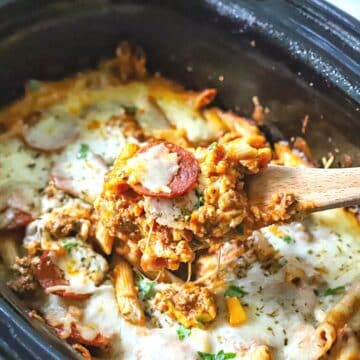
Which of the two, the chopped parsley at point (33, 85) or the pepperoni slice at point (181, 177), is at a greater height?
the pepperoni slice at point (181, 177)

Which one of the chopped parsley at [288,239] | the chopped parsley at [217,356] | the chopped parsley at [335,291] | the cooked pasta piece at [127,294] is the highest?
the chopped parsley at [335,291]

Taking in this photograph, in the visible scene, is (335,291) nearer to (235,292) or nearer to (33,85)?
(235,292)

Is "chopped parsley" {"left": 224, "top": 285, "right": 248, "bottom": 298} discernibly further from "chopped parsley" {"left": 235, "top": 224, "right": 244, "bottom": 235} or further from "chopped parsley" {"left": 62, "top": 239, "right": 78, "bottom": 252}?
"chopped parsley" {"left": 62, "top": 239, "right": 78, "bottom": 252}

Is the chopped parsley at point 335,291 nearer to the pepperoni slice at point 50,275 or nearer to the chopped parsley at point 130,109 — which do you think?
the pepperoni slice at point 50,275

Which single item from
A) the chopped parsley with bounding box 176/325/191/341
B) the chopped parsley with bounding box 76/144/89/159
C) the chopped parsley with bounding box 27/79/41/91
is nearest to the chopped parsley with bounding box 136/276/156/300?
the chopped parsley with bounding box 176/325/191/341

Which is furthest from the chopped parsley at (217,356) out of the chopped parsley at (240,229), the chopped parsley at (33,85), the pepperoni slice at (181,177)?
the chopped parsley at (33,85)

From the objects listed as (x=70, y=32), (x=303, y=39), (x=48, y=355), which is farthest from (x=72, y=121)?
(x=48, y=355)
